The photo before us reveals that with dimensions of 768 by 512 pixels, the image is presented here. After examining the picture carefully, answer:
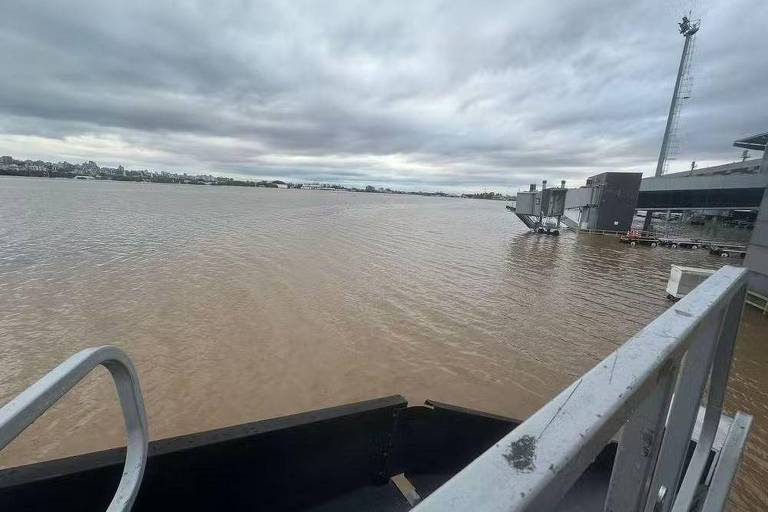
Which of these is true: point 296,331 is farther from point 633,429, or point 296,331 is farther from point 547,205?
point 547,205

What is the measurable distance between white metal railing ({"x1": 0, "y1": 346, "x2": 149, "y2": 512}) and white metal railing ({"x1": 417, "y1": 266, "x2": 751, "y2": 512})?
4.43ft

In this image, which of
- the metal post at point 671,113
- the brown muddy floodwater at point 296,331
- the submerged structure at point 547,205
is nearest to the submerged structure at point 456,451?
the brown muddy floodwater at point 296,331

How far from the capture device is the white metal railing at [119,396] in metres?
1.20

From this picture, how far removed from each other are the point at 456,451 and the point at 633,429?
134 inches

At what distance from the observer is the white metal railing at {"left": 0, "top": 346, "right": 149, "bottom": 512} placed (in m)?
1.20

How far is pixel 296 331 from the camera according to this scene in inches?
381

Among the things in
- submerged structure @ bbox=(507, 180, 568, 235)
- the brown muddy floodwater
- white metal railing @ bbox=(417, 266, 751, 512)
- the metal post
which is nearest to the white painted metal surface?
the brown muddy floodwater

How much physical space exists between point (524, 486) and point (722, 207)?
62464mm

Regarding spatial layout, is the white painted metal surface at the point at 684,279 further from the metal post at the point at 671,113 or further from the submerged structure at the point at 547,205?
the metal post at the point at 671,113

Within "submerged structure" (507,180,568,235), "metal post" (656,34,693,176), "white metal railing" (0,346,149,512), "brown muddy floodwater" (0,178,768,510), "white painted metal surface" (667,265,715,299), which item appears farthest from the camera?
"metal post" (656,34,693,176)

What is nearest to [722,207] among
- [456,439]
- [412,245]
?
[412,245]

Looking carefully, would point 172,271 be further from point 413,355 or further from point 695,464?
point 695,464

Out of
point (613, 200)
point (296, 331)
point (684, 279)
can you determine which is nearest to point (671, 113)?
point (613, 200)

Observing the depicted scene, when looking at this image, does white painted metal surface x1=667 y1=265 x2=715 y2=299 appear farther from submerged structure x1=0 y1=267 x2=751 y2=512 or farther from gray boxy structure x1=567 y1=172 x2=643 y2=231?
gray boxy structure x1=567 y1=172 x2=643 y2=231
